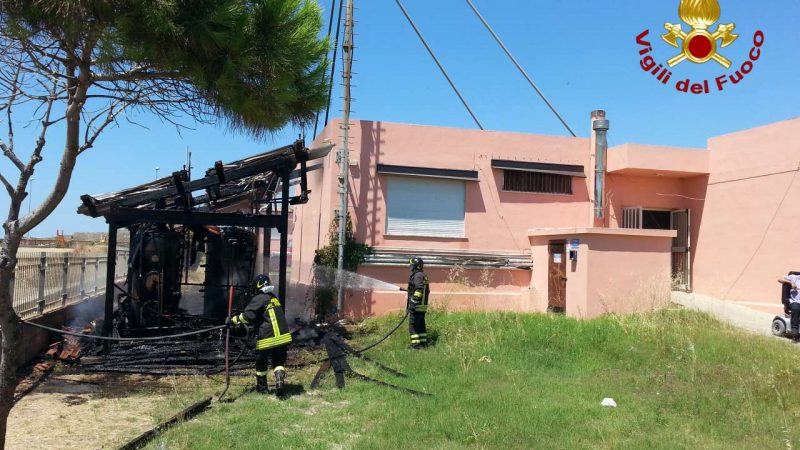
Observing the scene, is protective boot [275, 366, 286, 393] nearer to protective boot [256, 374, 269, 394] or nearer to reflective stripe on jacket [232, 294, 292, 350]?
protective boot [256, 374, 269, 394]

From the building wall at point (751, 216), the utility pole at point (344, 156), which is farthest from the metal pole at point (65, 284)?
the building wall at point (751, 216)

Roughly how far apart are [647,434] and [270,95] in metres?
5.44

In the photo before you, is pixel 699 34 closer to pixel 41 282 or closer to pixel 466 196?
pixel 466 196

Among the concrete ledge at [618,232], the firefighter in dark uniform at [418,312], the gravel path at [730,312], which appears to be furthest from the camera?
the concrete ledge at [618,232]

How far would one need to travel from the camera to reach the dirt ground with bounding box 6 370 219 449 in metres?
6.30

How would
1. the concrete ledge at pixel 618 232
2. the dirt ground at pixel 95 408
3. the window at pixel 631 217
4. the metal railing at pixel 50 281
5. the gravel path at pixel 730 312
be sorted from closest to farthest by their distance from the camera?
the dirt ground at pixel 95 408
the metal railing at pixel 50 281
the gravel path at pixel 730 312
the concrete ledge at pixel 618 232
the window at pixel 631 217

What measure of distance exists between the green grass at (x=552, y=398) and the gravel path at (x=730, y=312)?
129 centimetres

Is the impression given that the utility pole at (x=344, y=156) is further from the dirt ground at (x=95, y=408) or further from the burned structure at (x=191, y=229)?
the dirt ground at (x=95, y=408)

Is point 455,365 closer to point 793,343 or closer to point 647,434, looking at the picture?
point 647,434

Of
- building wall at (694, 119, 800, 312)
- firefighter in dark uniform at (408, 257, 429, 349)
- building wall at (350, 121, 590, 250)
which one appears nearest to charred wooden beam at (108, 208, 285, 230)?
firefighter in dark uniform at (408, 257, 429, 349)

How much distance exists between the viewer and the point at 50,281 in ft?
39.0

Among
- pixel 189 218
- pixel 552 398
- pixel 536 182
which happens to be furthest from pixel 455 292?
pixel 552 398

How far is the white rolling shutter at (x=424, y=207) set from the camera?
1477 centimetres

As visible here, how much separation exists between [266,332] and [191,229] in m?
5.90
